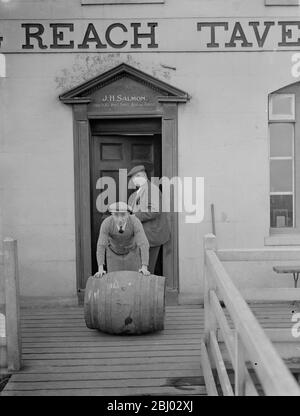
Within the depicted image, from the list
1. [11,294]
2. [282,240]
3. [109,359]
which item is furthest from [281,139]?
[11,294]

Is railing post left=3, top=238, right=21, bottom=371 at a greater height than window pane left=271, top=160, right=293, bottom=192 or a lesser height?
lesser

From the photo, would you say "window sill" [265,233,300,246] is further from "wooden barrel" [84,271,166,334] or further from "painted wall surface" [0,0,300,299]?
"wooden barrel" [84,271,166,334]

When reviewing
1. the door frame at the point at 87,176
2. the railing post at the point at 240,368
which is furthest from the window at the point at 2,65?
the railing post at the point at 240,368

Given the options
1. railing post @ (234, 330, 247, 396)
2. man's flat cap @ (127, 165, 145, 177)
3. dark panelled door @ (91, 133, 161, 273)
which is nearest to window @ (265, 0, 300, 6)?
dark panelled door @ (91, 133, 161, 273)

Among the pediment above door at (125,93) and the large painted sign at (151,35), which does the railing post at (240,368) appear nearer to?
the pediment above door at (125,93)

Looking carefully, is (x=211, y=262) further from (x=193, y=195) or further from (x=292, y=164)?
(x=292, y=164)

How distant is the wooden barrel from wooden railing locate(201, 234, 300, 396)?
2.94 feet

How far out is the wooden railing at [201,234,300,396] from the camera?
2132mm

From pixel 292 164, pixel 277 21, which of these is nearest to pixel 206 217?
pixel 292 164

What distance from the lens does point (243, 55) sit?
7.57 metres

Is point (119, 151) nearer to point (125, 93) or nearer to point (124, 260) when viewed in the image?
point (125, 93)

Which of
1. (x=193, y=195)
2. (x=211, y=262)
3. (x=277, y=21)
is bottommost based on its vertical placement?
(x=211, y=262)
